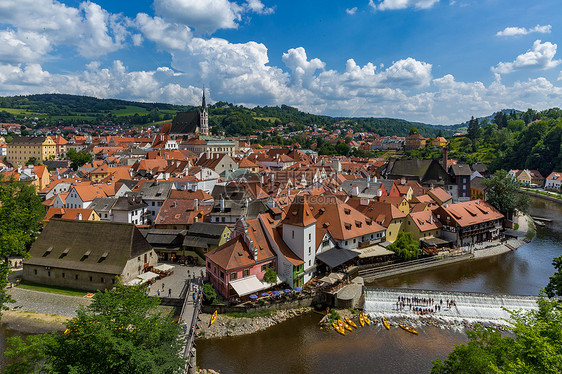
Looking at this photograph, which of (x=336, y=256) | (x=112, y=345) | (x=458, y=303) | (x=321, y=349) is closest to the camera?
(x=112, y=345)

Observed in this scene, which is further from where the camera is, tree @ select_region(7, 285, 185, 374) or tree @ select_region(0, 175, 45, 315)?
tree @ select_region(0, 175, 45, 315)

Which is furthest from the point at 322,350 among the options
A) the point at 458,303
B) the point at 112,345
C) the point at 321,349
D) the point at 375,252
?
the point at 375,252

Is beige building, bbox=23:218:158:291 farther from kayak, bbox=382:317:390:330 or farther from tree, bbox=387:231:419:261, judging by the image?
tree, bbox=387:231:419:261

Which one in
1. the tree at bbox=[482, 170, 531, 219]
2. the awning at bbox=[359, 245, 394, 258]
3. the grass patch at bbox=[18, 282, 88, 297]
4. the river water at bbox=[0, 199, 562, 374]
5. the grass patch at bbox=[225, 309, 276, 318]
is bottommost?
the river water at bbox=[0, 199, 562, 374]

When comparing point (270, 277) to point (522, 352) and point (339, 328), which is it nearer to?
point (339, 328)

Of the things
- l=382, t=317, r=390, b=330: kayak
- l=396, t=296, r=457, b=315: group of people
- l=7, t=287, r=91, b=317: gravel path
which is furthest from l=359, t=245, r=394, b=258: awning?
l=7, t=287, r=91, b=317: gravel path

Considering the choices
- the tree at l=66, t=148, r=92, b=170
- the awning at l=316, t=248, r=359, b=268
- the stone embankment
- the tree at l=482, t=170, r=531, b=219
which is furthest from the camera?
the tree at l=66, t=148, r=92, b=170

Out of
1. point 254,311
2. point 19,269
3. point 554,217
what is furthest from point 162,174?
point 554,217
